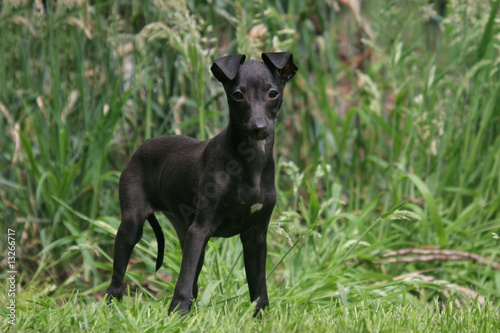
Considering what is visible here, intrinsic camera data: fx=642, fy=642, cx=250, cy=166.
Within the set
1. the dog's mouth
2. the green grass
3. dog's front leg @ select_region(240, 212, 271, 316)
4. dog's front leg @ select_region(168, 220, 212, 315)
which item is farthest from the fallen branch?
the dog's mouth

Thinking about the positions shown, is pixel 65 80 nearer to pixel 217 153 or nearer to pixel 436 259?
pixel 217 153

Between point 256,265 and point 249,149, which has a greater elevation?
point 249,149

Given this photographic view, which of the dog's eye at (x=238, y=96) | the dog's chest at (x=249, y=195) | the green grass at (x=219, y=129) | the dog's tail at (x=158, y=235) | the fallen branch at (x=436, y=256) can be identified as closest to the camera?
the dog's eye at (x=238, y=96)

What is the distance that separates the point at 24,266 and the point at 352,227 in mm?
2183

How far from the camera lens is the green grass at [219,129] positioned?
12.6 feet

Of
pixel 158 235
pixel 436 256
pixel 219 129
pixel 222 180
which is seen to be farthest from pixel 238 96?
pixel 436 256

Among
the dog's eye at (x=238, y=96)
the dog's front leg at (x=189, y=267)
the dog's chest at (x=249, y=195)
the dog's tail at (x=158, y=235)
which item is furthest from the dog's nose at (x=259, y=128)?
the dog's tail at (x=158, y=235)

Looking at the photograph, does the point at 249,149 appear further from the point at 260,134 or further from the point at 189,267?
the point at 189,267

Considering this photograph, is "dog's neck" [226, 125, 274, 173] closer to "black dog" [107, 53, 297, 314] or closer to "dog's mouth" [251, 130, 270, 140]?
"black dog" [107, 53, 297, 314]

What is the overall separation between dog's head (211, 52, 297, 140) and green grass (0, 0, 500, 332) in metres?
1.07

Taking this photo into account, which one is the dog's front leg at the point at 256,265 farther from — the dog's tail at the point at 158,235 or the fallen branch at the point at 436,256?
the fallen branch at the point at 436,256

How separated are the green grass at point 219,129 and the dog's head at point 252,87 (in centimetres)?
107

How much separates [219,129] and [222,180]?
194cm

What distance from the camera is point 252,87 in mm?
2545
